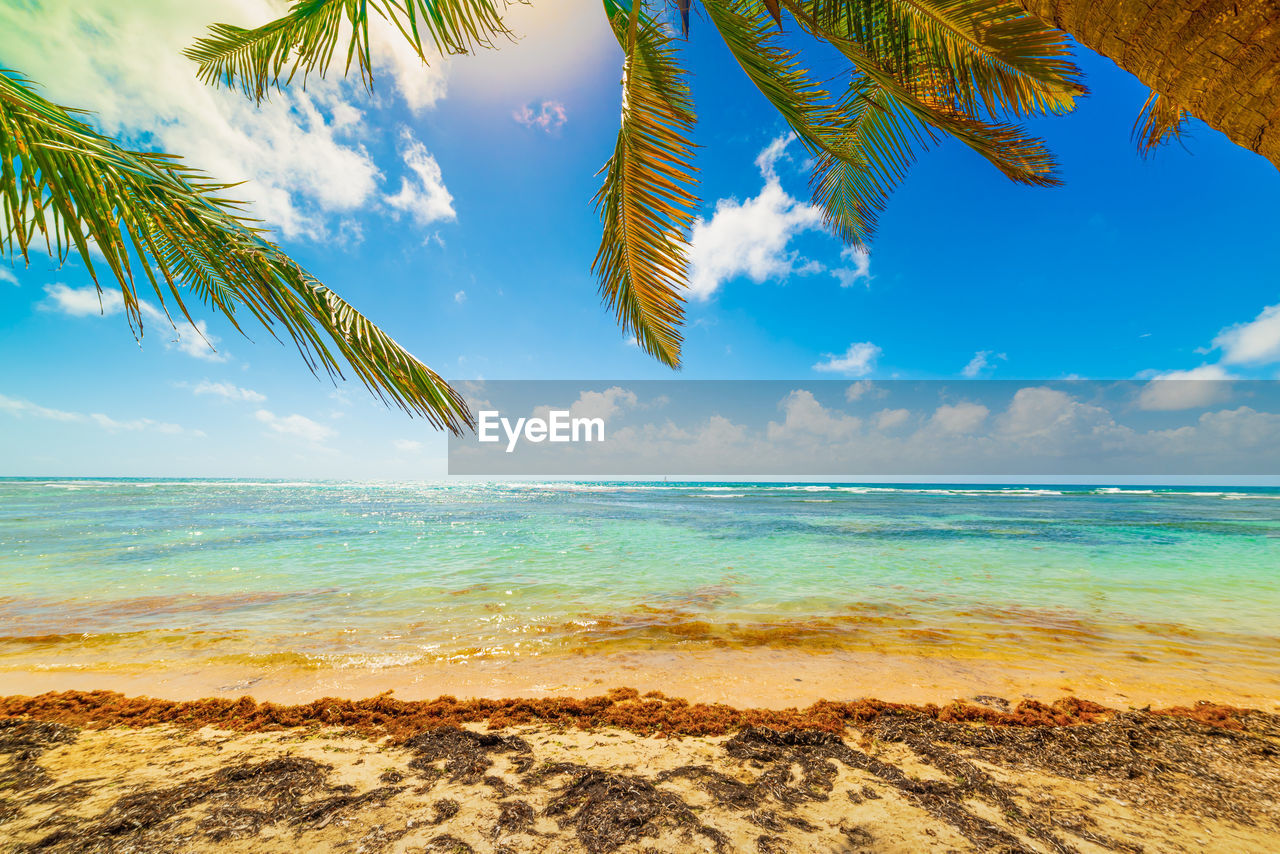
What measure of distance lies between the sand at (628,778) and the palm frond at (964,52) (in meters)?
3.52

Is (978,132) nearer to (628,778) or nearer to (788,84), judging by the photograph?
(788,84)

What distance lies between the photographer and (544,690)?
3.68m

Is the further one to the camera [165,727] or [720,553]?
[720,553]

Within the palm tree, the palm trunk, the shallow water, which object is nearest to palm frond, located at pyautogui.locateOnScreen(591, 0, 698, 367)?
the palm tree

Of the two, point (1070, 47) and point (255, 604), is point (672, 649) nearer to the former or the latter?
point (1070, 47)

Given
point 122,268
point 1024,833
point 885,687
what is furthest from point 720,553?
point 122,268

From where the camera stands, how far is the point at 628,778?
230 cm

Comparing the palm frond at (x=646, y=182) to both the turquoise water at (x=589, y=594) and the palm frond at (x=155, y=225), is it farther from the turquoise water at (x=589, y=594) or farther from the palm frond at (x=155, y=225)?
the turquoise water at (x=589, y=594)

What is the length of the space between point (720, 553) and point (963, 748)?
28.0 ft

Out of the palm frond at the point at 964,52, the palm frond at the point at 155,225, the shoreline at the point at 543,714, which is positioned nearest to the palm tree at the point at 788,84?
the palm frond at the point at 964,52

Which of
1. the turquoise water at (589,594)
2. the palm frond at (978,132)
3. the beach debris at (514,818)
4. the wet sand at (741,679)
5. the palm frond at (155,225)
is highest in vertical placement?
the palm frond at (978,132)

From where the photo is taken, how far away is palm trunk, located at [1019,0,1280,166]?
1174 millimetres

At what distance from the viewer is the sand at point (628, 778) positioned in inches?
73.6

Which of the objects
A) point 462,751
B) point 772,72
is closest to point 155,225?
point 462,751
